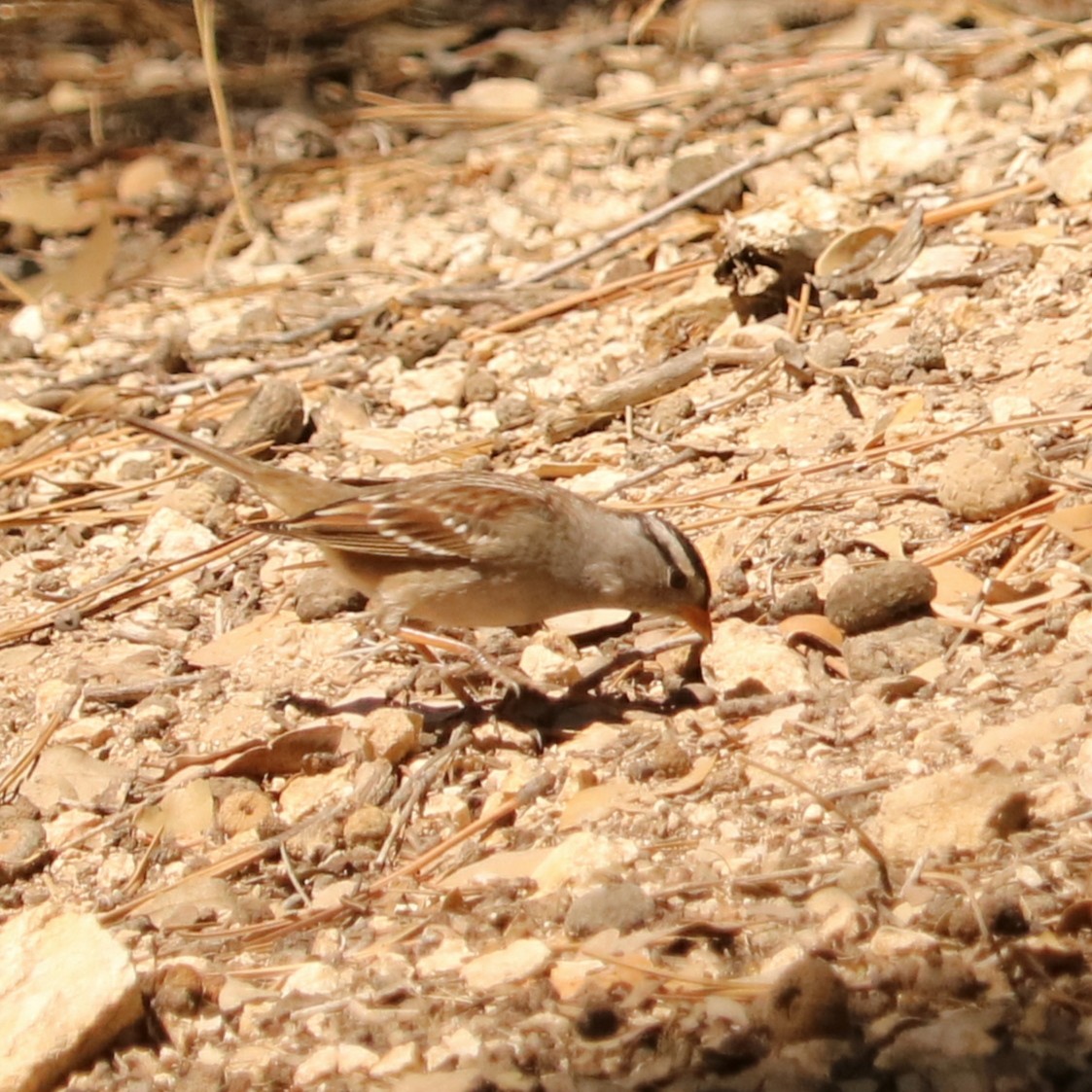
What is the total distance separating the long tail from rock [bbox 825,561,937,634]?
146 centimetres

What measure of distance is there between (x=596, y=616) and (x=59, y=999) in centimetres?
208

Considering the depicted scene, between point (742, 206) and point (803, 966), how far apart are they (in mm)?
4215

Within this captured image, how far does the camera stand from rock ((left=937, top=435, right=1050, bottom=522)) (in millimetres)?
4133

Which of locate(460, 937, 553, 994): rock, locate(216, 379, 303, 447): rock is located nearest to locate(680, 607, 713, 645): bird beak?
locate(460, 937, 553, 994): rock

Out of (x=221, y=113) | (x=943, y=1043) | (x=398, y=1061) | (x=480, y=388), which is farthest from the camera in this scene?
(x=221, y=113)

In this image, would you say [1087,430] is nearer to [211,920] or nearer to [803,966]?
[803,966]

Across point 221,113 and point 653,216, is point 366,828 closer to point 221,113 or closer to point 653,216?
point 653,216

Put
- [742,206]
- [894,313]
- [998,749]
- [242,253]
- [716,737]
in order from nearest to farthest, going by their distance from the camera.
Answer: [998,749], [716,737], [894,313], [742,206], [242,253]

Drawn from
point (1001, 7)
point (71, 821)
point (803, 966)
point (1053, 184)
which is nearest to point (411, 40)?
point (1001, 7)

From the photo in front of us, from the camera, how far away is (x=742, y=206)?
6.31 m

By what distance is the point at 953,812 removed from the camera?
302 cm

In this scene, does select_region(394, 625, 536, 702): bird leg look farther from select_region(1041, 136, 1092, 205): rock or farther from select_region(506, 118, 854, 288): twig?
select_region(1041, 136, 1092, 205): rock

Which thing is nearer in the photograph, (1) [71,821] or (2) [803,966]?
(2) [803,966]

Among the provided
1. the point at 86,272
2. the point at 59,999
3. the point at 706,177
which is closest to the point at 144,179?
the point at 86,272
